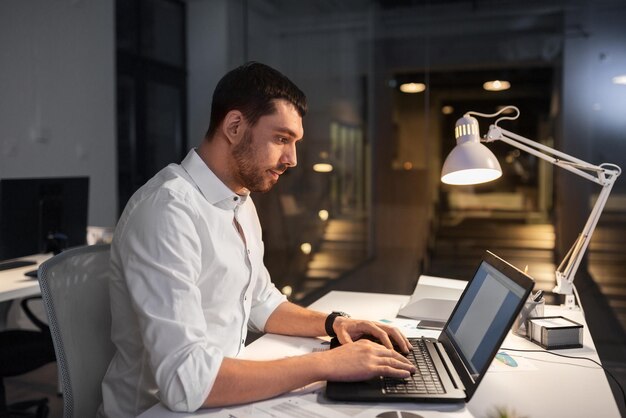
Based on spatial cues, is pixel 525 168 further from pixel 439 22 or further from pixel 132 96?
pixel 132 96

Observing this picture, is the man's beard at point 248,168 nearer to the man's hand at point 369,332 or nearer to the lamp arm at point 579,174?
the man's hand at point 369,332

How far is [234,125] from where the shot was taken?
4.47 ft

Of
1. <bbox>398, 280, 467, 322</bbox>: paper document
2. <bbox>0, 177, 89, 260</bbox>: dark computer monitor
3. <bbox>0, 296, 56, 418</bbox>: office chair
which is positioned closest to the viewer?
<bbox>398, 280, 467, 322</bbox>: paper document

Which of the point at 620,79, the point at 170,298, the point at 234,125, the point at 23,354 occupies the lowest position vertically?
the point at 23,354

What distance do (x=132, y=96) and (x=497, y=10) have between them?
304 centimetres

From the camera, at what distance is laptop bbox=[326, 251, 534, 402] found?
111 cm

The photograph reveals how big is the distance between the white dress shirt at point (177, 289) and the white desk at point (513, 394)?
10cm

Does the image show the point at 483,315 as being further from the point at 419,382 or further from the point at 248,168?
the point at 248,168

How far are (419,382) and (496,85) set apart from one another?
2.99 meters

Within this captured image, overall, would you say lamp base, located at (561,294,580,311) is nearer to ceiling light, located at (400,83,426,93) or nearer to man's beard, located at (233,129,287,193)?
man's beard, located at (233,129,287,193)

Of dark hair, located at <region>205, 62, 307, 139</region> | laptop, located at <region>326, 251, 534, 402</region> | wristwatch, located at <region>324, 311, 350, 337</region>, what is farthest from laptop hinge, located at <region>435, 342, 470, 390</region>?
dark hair, located at <region>205, 62, 307, 139</region>

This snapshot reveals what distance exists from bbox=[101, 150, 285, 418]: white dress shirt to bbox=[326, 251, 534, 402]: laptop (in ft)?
0.98

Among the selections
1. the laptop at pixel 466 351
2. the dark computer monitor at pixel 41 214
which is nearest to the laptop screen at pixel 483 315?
the laptop at pixel 466 351

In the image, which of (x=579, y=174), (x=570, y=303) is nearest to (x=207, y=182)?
(x=579, y=174)
